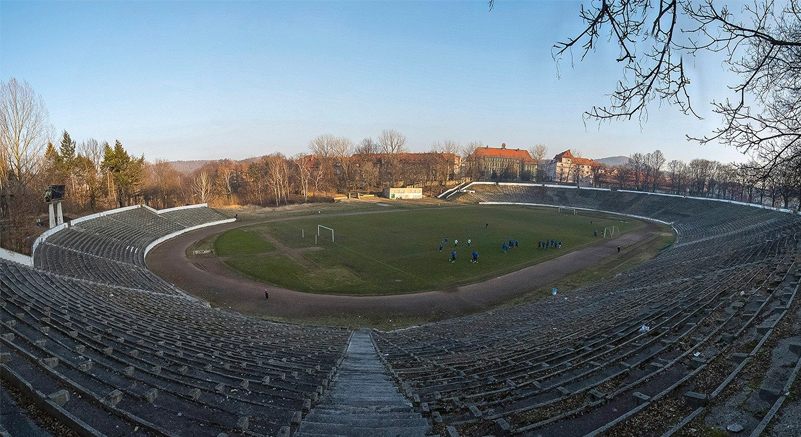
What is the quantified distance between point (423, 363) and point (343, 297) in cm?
1499

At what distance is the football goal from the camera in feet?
161

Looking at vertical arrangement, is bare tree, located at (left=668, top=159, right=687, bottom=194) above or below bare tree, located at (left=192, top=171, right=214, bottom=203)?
above

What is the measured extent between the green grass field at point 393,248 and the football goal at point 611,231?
0.89 metres

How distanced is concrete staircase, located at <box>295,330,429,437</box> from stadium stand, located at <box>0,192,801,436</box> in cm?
5

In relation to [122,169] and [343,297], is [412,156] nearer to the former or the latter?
[122,169]

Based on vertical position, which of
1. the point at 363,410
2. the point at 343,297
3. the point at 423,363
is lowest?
the point at 343,297

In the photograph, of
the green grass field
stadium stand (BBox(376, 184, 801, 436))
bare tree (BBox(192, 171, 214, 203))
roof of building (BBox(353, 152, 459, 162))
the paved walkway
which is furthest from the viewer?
roof of building (BBox(353, 152, 459, 162))

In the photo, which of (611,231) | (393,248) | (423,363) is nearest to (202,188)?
(393,248)

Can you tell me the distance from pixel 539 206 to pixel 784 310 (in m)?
75.8

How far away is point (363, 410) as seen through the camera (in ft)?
26.6

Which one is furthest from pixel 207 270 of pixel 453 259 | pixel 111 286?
pixel 453 259

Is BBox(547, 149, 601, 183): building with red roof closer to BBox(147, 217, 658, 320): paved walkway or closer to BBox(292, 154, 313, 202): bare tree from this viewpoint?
BBox(292, 154, 313, 202): bare tree

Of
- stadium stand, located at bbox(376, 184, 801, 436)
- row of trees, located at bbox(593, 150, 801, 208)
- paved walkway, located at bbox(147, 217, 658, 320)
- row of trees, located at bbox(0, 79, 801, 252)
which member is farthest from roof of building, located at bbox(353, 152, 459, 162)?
stadium stand, located at bbox(376, 184, 801, 436)

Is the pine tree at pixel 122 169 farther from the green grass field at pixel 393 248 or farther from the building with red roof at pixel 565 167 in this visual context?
the building with red roof at pixel 565 167
